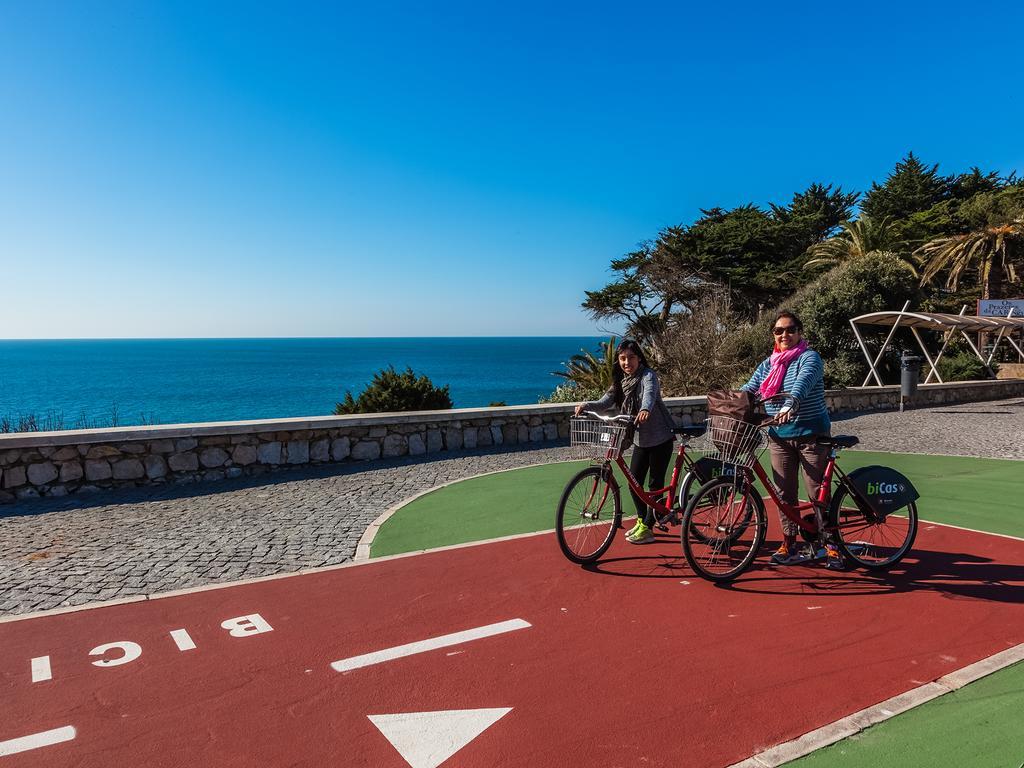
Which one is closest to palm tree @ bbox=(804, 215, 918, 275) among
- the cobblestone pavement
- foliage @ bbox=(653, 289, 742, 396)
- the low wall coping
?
foliage @ bbox=(653, 289, 742, 396)

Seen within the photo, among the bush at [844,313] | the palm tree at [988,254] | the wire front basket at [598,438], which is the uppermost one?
the palm tree at [988,254]

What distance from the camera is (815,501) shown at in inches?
209

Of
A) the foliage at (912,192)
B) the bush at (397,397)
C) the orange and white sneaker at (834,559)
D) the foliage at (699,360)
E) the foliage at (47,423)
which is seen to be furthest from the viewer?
the foliage at (912,192)

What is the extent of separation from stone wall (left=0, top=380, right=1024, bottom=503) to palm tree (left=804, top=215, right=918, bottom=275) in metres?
30.7

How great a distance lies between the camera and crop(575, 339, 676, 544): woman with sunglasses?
19.4 feet

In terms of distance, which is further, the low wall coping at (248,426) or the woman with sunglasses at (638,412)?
the low wall coping at (248,426)

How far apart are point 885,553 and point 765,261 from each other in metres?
38.9

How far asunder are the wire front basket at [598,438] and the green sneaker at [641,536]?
3.10 feet

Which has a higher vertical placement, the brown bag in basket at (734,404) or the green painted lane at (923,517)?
the brown bag in basket at (734,404)

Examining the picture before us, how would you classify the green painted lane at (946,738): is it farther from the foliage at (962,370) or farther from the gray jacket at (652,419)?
the foliage at (962,370)

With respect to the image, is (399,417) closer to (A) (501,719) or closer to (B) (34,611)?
(B) (34,611)

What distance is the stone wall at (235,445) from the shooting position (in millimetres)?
8547

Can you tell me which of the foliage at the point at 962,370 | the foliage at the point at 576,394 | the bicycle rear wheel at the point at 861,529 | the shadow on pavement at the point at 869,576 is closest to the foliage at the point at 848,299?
the foliage at the point at 962,370

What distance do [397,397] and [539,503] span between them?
857cm
